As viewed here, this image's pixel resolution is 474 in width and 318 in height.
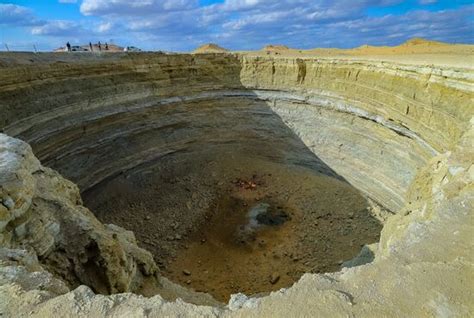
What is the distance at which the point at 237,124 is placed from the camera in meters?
17.3

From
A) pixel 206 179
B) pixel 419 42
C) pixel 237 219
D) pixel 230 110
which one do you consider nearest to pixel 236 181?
pixel 206 179

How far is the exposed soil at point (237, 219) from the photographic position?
36.6 feet

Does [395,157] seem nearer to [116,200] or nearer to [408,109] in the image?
[408,109]

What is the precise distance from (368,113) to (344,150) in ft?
7.20

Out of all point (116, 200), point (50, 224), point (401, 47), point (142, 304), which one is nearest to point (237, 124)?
point (116, 200)

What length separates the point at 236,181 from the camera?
16.2 m

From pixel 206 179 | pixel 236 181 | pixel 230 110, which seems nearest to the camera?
pixel 206 179

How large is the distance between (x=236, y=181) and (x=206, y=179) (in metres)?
1.51

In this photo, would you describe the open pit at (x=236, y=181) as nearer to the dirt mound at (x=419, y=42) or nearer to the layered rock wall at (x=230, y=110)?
the layered rock wall at (x=230, y=110)

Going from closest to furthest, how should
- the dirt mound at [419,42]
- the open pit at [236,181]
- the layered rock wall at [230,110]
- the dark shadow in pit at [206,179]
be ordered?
the open pit at [236,181]
the layered rock wall at [230,110]
the dark shadow in pit at [206,179]
the dirt mound at [419,42]

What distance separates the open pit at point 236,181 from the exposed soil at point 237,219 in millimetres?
69

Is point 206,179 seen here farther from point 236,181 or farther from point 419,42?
point 419,42

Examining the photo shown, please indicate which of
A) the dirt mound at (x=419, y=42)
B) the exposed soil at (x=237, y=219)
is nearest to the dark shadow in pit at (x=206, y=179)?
the exposed soil at (x=237, y=219)

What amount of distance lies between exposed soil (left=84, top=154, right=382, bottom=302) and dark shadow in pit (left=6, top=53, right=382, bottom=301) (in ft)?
0.15
